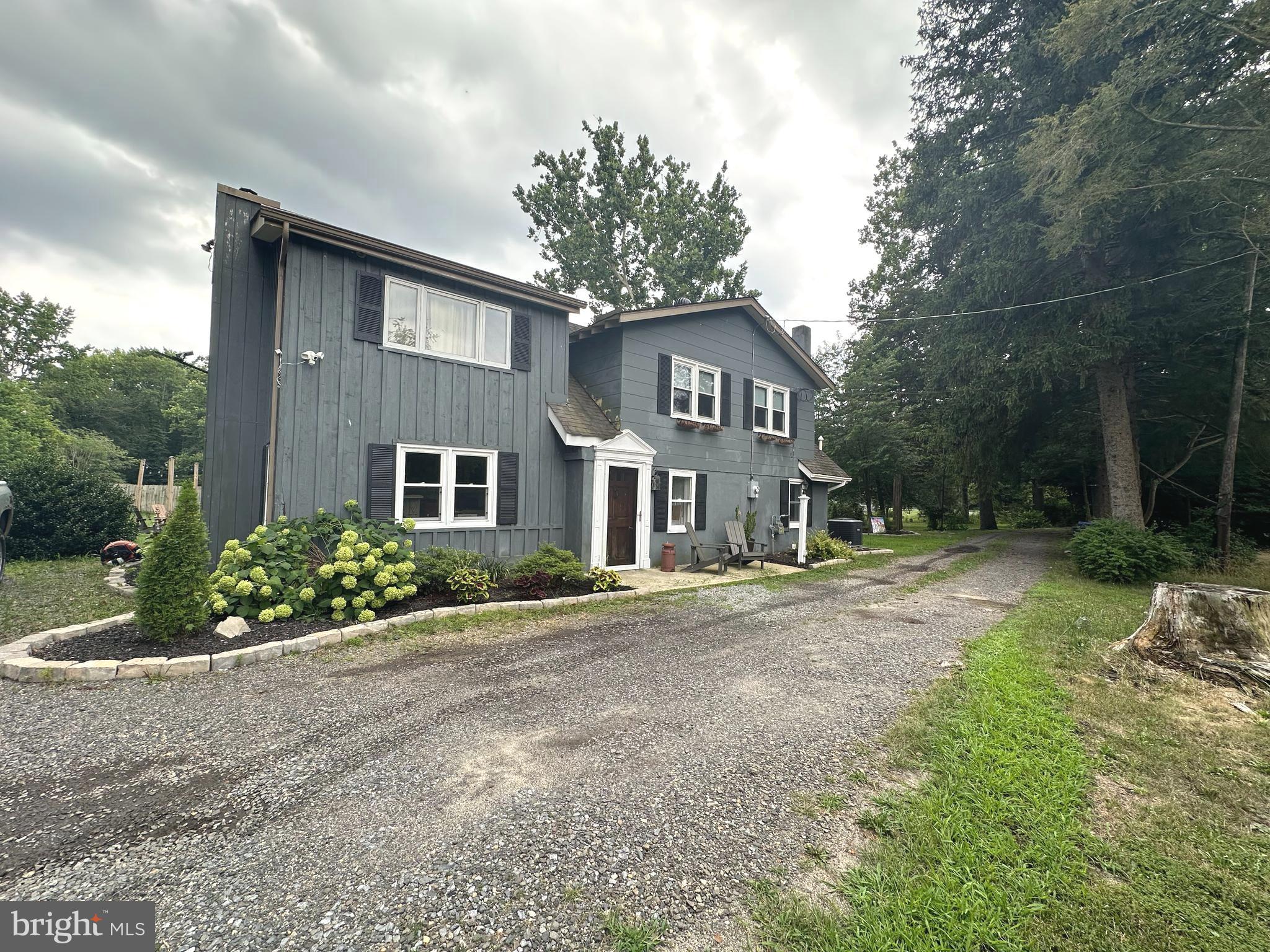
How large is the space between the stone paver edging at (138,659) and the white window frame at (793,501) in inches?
453

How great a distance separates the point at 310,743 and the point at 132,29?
38.0ft

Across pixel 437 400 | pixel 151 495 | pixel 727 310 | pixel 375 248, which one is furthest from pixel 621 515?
pixel 151 495

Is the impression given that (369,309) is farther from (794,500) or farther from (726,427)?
(794,500)

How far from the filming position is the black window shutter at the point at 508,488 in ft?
29.2

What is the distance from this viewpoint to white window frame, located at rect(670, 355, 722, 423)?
38.0 ft

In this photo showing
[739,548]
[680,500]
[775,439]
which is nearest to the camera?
[739,548]

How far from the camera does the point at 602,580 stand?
8.16 metres

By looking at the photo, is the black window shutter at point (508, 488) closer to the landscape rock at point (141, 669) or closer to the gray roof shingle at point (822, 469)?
the landscape rock at point (141, 669)

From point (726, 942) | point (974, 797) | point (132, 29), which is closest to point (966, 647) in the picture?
point (974, 797)

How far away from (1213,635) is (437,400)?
9921 millimetres

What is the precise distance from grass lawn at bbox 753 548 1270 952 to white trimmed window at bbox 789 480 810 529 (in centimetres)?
1076

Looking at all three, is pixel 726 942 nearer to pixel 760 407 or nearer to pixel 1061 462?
pixel 760 407

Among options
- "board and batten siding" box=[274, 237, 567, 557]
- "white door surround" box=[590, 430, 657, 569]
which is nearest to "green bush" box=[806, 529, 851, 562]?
"white door surround" box=[590, 430, 657, 569]

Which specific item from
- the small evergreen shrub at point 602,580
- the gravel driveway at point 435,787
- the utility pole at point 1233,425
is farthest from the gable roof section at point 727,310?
the utility pole at point 1233,425
